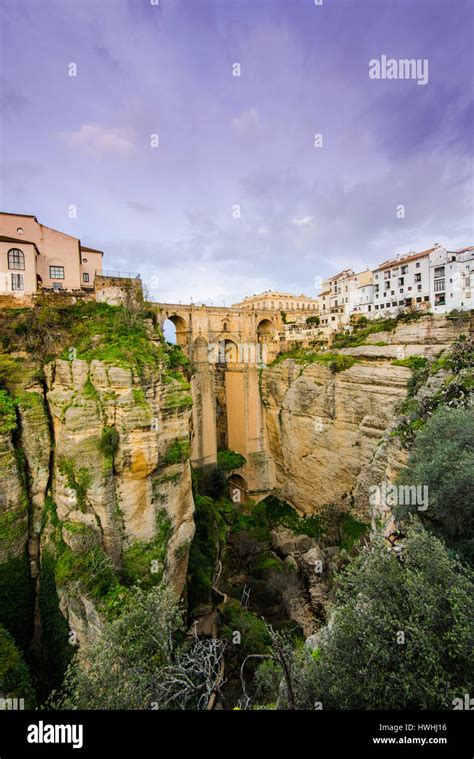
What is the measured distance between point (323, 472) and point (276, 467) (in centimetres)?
534

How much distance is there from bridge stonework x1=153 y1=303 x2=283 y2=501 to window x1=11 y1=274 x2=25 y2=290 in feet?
36.7

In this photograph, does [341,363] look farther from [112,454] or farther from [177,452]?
[112,454]

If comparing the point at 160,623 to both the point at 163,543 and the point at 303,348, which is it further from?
the point at 303,348

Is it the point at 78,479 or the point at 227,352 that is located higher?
the point at 227,352

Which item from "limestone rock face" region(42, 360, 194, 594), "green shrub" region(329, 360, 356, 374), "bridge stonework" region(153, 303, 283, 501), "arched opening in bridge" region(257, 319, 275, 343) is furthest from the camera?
"arched opening in bridge" region(257, 319, 275, 343)

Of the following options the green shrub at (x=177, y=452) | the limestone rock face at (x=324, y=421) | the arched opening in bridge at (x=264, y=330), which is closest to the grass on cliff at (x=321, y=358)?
the limestone rock face at (x=324, y=421)

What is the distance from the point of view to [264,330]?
3369cm

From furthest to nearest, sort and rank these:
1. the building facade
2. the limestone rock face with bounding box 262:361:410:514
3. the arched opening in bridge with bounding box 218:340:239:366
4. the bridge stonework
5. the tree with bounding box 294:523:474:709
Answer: the building facade, the arched opening in bridge with bounding box 218:340:239:366, the bridge stonework, the limestone rock face with bounding box 262:361:410:514, the tree with bounding box 294:523:474:709

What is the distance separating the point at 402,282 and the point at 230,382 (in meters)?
20.3

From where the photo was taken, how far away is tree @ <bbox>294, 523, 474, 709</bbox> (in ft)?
13.3

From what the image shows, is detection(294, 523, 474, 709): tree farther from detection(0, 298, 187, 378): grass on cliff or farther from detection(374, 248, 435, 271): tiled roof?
detection(374, 248, 435, 271): tiled roof

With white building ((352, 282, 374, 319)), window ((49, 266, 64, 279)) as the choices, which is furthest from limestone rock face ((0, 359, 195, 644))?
white building ((352, 282, 374, 319))

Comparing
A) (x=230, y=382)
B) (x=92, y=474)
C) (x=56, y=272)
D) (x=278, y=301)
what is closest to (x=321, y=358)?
(x=230, y=382)

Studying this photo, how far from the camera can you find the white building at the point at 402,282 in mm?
32531
